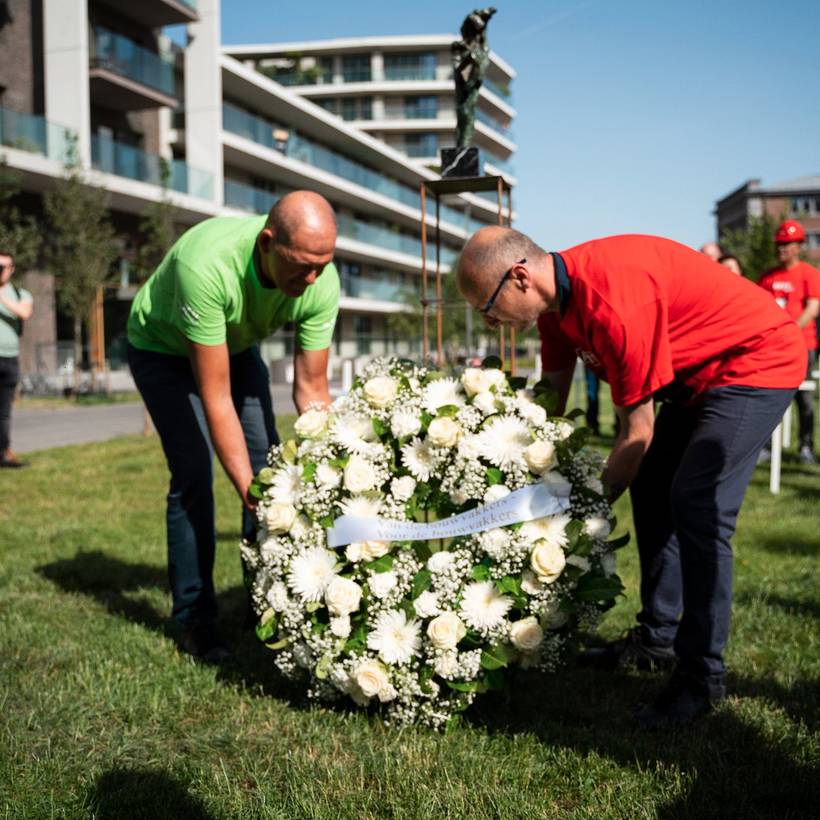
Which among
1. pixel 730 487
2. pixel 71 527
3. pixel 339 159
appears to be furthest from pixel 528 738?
pixel 339 159

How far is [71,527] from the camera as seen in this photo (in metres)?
6.23

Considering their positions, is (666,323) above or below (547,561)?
above

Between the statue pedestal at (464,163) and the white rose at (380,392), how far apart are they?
2.02 metres

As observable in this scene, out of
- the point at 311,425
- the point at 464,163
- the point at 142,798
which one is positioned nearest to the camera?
the point at 142,798

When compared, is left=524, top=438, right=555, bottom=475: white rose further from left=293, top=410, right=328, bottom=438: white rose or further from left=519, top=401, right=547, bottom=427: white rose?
left=293, top=410, right=328, bottom=438: white rose

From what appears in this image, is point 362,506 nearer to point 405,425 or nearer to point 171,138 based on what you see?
point 405,425

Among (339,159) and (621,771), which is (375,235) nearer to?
(339,159)

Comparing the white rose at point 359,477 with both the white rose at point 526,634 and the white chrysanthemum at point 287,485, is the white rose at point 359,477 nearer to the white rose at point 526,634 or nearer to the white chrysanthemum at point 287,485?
the white chrysanthemum at point 287,485

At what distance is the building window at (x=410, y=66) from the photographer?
62.4 m

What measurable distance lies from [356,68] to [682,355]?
214 feet

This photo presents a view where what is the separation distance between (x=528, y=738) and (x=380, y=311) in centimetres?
4626

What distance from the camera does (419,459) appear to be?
10.3 ft

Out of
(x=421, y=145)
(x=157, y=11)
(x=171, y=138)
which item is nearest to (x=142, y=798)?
(x=157, y=11)

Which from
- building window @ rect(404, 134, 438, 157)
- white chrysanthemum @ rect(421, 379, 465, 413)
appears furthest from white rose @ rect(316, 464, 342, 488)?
building window @ rect(404, 134, 438, 157)
